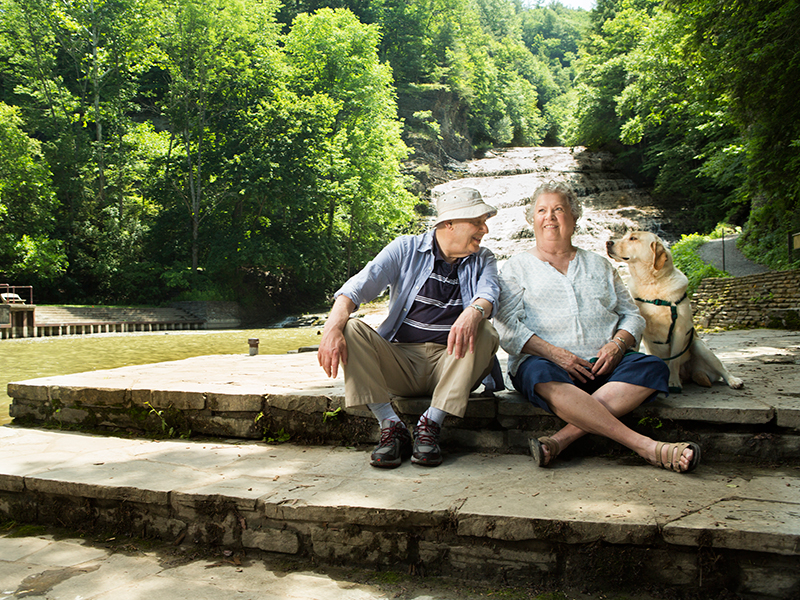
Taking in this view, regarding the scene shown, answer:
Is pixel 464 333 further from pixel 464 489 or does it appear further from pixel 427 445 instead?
pixel 464 489

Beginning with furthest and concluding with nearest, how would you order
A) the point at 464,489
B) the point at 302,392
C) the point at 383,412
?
the point at 302,392 → the point at 383,412 → the point at 464,489

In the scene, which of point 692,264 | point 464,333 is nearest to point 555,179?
point 692,264

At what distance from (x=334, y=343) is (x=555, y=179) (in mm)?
29279

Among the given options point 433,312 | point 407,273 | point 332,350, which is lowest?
point 332,350

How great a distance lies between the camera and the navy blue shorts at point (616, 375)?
2416 mm

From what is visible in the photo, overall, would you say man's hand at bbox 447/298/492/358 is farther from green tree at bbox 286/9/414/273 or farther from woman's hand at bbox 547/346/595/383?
green tree at bbox 286/9/414/273

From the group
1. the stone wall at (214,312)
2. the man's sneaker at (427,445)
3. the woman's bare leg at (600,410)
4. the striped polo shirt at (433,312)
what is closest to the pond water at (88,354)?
the striped polo shirt at (433,312)

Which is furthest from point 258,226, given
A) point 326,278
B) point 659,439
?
point 659,439

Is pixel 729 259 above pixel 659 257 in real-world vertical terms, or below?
above

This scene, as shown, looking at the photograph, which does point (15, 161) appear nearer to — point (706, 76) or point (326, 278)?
point (326, 278)

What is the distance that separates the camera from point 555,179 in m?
29.4

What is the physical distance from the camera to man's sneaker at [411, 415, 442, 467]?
248cm

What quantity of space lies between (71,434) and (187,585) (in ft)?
6.47

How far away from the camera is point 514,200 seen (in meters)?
25.0
